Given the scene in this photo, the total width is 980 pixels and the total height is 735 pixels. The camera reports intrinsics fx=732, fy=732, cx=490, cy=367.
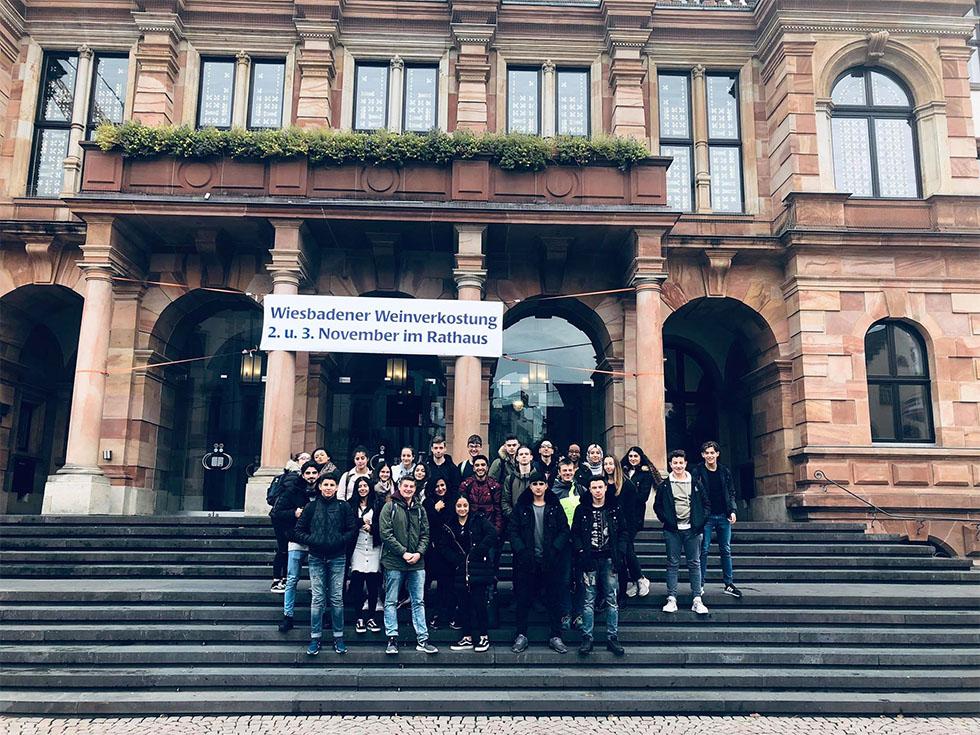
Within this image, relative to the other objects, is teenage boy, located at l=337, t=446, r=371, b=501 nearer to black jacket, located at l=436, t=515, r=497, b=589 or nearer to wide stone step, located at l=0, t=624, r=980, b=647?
black jacket, located at l=436, t=515, r=497, b=589

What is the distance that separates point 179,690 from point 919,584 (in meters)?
10.8

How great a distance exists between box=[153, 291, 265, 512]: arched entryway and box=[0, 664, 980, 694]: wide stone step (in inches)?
384

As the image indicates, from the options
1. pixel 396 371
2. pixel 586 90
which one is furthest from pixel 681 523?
pixel 586 90

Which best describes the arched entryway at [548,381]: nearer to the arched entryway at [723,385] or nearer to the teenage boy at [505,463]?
the arched entryway at [723,385]

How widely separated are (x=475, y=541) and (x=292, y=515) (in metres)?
2.33

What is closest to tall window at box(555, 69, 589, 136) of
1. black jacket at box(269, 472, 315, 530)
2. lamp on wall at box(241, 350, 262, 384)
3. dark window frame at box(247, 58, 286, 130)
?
dark window frame at box(247, 58, 286, 130)

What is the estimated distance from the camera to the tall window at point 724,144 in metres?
18.3

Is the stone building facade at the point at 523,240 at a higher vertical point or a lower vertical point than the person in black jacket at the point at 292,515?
higher

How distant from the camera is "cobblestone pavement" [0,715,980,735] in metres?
7.26

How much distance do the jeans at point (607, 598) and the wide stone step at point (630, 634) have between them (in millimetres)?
534

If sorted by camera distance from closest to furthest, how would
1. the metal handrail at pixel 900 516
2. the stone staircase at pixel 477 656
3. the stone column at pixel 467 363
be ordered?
1. the stone staircase at pixel 477 656
2. the stone column at pixel 467 363
3. the metal handrail at pixel 900 516

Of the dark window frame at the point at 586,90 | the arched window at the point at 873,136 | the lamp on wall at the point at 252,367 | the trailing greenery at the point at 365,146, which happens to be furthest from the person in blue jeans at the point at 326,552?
the arched window at the point at 873,136

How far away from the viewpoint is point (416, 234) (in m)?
16.1

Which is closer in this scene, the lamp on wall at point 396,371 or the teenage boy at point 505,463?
the teenage boy at point 505,463
